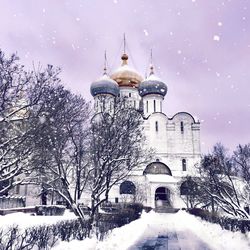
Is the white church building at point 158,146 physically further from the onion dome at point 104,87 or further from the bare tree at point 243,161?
the bare tree at point 243,161

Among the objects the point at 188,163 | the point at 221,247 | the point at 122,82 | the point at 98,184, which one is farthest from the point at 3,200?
the point at 122,82

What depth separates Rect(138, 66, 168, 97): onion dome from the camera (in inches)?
2117

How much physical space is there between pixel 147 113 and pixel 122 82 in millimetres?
9358

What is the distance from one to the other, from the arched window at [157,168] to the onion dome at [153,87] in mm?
12784

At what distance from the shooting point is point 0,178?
1322 cm

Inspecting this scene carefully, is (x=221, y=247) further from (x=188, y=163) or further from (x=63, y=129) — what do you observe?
(x=188, y=163)

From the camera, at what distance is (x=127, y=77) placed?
60156 mm

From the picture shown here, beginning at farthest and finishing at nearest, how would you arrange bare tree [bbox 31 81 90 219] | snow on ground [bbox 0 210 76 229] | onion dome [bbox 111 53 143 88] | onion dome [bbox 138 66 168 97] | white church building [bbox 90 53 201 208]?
onion dome [bbox 111 53 143 88] < onion dome [bbox 138 66 168 97] < white church building [bbox 90 53 201 208] < bare tree [bbox 31 81 90 219] < snow on ground [bbox 0 210 76 229]

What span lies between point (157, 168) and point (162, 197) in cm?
425

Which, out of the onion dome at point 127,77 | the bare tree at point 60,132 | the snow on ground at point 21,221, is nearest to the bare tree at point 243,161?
the bare tree at point 60,132

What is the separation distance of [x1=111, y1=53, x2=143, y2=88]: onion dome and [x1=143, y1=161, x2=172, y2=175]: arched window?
17.9 metres

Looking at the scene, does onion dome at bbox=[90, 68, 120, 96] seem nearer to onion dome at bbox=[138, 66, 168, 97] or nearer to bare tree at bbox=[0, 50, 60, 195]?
onion dome at bbox=[138, 66, 168, 97]

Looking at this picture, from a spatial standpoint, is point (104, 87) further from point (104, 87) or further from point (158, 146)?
point (158, 146)

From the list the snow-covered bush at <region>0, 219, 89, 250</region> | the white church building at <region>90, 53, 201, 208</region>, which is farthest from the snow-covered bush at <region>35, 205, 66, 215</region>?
the white church building at <region>90, 53, 201, 208</region>
